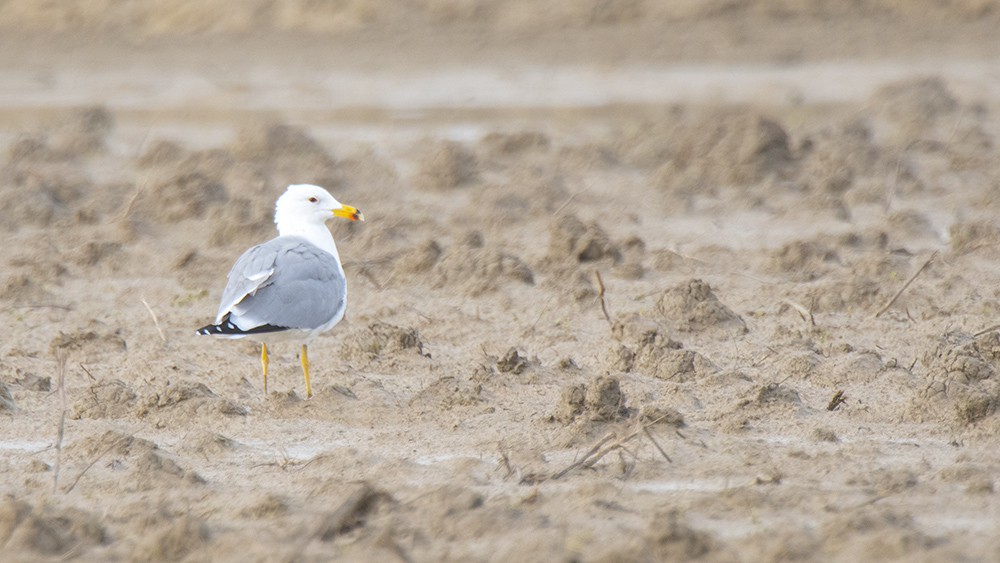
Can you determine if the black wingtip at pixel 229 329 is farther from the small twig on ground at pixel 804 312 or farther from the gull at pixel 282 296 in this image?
the small twig on ground at pixel 804 312

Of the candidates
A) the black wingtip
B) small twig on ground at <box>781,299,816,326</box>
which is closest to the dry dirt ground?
small twig on ground at <box>781,299,816,326</box>

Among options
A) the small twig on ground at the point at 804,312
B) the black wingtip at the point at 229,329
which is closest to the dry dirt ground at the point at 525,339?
the small twig on ground at the point at 804,312

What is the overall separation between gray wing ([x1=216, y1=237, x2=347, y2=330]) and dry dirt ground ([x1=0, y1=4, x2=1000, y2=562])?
33 cm

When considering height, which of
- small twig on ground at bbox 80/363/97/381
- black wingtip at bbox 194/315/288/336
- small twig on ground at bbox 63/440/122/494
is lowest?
small twig on ground at bbox 63/440/122/494

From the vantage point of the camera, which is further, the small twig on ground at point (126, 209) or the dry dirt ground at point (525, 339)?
the small twig on ground at point (126, 209)

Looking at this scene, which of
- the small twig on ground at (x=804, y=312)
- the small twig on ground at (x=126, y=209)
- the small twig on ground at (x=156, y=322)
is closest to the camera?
the small twig on ground at (x=804, y=312)

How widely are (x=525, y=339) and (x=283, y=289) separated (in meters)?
1.31

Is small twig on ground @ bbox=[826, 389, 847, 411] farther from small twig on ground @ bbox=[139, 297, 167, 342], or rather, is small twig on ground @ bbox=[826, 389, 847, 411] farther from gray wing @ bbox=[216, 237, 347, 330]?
small twig on ground @ bbox=[139, 297, 167, 342]

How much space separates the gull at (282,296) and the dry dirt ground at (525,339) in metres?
0.28

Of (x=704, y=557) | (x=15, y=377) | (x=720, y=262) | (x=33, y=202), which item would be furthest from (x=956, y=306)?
(x=33, y=202)

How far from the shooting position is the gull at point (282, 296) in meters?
5.28

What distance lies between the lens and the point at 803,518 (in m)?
3.85

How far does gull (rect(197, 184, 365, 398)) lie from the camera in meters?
5.28

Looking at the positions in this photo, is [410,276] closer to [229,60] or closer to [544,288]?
[544,288]
